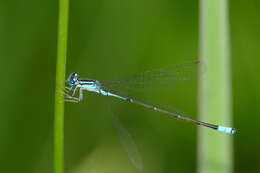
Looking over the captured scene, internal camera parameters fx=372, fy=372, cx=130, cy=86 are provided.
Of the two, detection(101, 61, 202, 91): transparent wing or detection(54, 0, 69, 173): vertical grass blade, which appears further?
detection(101, 61, 202, 91): transparent wing

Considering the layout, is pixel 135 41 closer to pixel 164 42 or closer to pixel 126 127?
pixel 164 42

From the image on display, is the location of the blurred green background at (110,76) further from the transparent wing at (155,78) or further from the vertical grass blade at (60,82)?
the vertical grass blade at (60,82)

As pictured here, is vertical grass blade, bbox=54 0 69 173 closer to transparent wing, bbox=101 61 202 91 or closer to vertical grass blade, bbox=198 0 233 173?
vertical grass blade, bbox=198 0 233 173

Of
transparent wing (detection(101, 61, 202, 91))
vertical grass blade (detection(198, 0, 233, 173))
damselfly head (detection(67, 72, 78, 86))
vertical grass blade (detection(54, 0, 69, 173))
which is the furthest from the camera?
transparent wing (detection(101, 61, 202, 91))

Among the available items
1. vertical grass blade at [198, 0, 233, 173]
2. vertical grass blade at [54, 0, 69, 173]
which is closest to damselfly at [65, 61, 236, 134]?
vertical grass blade at [198, 0, 233, 173]

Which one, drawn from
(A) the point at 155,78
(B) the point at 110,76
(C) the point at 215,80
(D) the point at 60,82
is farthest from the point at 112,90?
(D) the point at 60,82

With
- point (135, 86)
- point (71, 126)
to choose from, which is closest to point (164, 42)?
point (135, 86)
